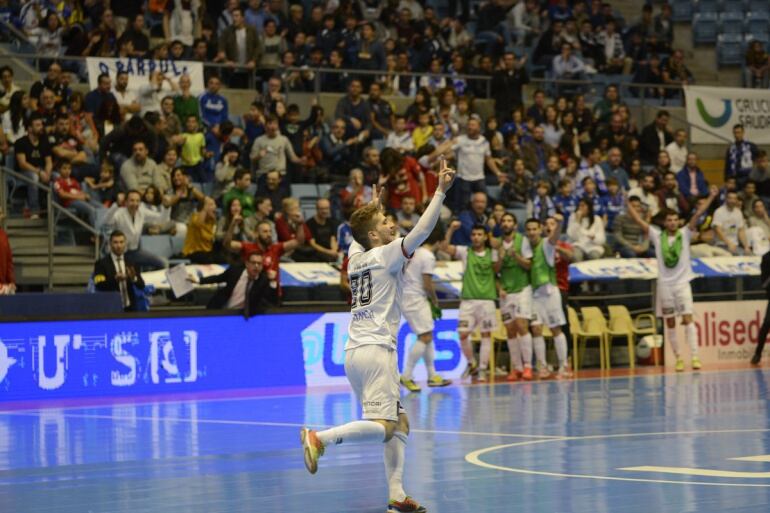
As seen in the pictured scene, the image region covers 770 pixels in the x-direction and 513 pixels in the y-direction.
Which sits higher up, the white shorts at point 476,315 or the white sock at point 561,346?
the white shorts at point 476,315

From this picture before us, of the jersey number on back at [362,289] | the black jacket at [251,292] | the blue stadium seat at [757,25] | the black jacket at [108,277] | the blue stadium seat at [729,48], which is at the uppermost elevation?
the blue stadium seat at [757,25]

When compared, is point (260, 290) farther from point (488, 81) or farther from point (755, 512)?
point (755, 512)

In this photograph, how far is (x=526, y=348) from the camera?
20.6m

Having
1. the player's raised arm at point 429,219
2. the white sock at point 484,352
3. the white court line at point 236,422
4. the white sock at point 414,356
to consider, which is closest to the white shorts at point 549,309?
the white sock at point 484,352

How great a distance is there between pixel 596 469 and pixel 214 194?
1365cm

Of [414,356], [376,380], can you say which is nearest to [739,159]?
[414,356]

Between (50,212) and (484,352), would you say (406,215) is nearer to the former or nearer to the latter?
(484,352)

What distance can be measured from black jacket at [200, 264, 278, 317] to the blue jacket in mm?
10701

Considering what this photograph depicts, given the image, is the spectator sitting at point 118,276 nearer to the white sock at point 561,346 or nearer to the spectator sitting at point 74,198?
the spectator sitting at point 74,198

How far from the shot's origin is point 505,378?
827 inches

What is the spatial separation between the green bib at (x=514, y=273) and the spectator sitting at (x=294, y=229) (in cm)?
324

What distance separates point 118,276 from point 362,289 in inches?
425

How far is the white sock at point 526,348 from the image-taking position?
20.5m

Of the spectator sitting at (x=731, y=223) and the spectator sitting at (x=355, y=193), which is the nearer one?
the spectator sitting at (x=355, y=193)
